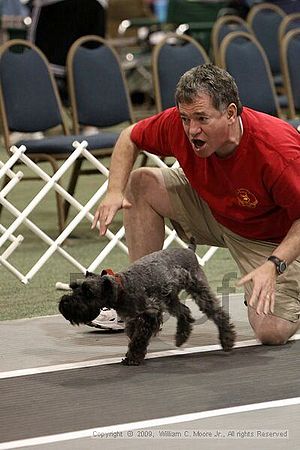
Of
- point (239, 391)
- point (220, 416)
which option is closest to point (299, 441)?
point (220, 416)

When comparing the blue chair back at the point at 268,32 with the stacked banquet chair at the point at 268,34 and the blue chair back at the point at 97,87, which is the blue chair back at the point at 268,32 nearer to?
the stacked banquet chair at the point at 268,34

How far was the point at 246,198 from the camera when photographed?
11.1 feet

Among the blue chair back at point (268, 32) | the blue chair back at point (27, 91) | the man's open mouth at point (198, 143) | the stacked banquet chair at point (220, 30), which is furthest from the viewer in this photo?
the blue chair back at point (268, 32)

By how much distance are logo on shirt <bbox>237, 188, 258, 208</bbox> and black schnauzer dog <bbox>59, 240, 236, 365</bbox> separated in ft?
0.79

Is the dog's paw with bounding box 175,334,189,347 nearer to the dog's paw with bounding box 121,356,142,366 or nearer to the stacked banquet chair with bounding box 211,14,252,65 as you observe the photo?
the dog's paw with bounding box 121,356,142,366

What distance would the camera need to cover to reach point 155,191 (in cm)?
377

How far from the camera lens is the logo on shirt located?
338cm

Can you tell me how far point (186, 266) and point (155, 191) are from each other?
1.40 ft

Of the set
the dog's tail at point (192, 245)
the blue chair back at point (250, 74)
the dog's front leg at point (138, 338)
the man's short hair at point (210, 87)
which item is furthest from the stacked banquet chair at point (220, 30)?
the dog's front leg at point (138, 338)

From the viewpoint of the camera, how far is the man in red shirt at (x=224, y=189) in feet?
10.5

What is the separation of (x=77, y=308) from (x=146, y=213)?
723 millimetres

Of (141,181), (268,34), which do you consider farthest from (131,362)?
(268,34)

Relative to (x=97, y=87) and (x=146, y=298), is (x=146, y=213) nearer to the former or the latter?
(x=146, y=298)

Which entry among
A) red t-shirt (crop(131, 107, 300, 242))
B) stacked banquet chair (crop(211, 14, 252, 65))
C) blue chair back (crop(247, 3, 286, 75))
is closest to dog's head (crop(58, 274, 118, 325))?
red t-shirt (crop(131, 107, 300, 242))
